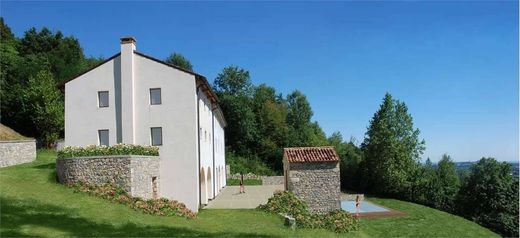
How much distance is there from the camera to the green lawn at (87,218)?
14500 mm

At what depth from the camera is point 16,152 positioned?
103 feet

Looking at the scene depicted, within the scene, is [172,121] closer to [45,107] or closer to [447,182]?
[45,107]

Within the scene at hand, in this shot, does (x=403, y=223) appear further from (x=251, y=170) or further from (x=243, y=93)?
(x=243, y=93)

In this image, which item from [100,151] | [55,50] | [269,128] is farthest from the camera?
[269,128]

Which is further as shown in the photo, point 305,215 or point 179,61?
point 179,61

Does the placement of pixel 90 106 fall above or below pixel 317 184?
above

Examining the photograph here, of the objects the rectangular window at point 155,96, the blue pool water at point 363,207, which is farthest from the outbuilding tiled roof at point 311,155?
the blue pool water at point 363,207

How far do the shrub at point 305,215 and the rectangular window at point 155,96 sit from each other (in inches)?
317

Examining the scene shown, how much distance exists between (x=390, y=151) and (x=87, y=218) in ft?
129

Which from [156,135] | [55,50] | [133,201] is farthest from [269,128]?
[133,201]

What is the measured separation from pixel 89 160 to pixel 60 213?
4.73m

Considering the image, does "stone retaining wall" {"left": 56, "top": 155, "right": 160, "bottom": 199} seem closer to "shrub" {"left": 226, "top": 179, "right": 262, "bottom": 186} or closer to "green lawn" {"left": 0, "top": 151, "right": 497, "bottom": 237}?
"green lawn" {"left": 0, "top": 151, "right": 497, "bottom": 237}

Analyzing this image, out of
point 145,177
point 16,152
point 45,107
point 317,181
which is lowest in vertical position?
point 317,181

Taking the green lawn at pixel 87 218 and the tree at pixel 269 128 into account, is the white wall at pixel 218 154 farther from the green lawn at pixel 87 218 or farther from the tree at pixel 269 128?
the tree at pixel 269 128
